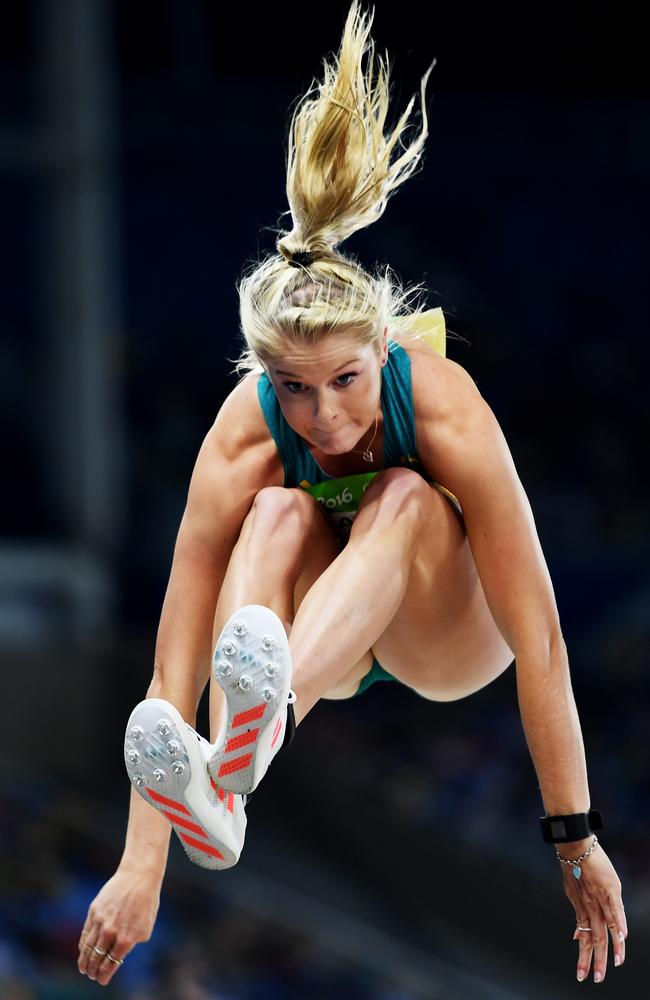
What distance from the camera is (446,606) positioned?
2.90 meters

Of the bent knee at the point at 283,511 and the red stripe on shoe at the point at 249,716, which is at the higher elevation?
the bent knee at the point at 283,511

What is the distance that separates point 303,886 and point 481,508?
170 inches

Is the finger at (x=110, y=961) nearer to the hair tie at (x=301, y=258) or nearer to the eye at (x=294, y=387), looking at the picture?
the eye at (x=294, y=387)

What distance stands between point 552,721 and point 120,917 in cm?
82

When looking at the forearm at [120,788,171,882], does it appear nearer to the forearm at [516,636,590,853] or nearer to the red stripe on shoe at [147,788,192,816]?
the red stripe on shoe at [147,788,192,816]

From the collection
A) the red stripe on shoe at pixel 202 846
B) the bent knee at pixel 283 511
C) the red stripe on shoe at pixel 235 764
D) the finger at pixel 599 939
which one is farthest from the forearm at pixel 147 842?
the finger at pixel 599 939

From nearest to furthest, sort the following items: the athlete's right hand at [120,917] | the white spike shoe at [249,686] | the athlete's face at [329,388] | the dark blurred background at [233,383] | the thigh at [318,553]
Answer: the white spike shoe at [249,686] < the athlete's face at [329,388] < the athlete's right hand at [120,917] < the thigh at [318,553] < the dark blurred background at [233,383]

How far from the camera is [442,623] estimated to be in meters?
2.94

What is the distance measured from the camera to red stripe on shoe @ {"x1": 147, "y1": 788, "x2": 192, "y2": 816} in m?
2.27

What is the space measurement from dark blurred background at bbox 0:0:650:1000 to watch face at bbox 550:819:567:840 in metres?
3.43

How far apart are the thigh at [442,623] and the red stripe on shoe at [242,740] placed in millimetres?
580

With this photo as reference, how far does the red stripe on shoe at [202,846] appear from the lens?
92.4 inches

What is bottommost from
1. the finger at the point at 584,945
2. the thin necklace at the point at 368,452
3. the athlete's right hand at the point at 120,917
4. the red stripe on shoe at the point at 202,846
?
the finger at the point at 584,945

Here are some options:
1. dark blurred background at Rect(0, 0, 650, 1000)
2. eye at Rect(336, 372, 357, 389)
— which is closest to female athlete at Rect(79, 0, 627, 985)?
eye at Rect(336, 372, 357, 389)
